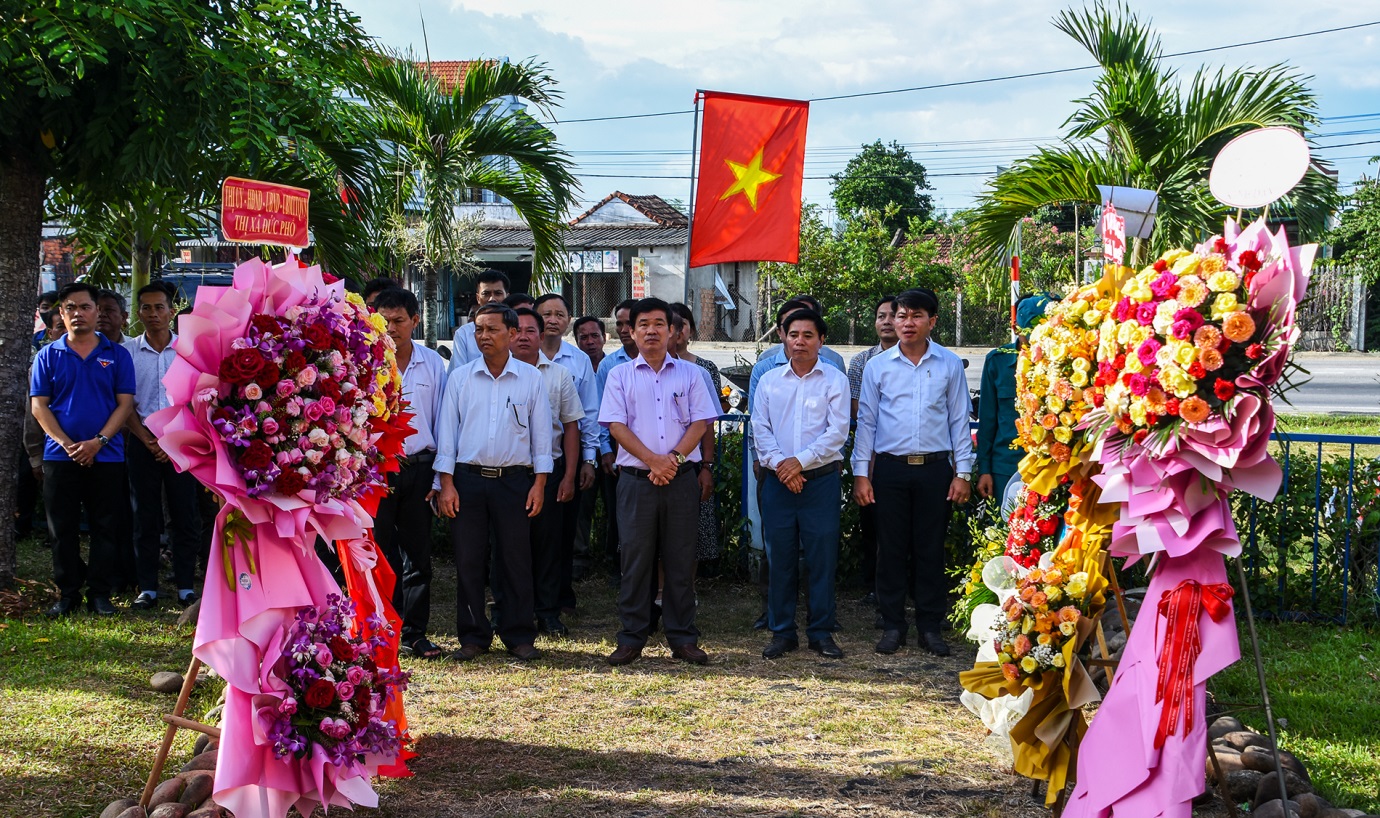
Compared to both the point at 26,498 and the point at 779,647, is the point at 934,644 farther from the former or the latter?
the point at 26,498

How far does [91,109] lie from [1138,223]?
628cm

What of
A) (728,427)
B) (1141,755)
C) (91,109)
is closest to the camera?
(1141,755)

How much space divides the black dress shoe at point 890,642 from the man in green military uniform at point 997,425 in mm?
980

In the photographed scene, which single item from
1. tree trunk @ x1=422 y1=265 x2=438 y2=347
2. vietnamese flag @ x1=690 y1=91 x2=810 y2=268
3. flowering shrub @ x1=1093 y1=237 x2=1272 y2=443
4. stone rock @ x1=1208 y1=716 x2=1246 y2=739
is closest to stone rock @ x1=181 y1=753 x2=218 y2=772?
flowering shrub @ x1=1093 y1=237 x2=1272 y2=443

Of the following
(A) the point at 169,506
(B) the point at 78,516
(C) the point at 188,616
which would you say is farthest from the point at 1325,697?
(B) the point at 78,516

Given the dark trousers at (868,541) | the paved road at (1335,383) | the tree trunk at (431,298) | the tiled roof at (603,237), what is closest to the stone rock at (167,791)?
the dark trousers at (868,541)

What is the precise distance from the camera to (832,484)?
21.4 feet

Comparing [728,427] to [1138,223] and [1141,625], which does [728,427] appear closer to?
[1138,223]

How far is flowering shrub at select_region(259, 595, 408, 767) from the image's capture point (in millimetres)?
3854

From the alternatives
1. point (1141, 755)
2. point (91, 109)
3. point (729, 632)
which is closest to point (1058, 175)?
point (729, 632)

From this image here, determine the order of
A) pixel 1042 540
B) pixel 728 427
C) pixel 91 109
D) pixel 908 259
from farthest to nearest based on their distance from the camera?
pixel 908 259, pixel 728 427, pixel 91 109, pixel 1042 540

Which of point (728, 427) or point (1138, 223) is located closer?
point (1138, 223)

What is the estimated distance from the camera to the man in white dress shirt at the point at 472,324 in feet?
24.0

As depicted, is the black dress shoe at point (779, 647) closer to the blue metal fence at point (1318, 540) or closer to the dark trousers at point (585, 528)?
the dark trousers at point (585, 528)
